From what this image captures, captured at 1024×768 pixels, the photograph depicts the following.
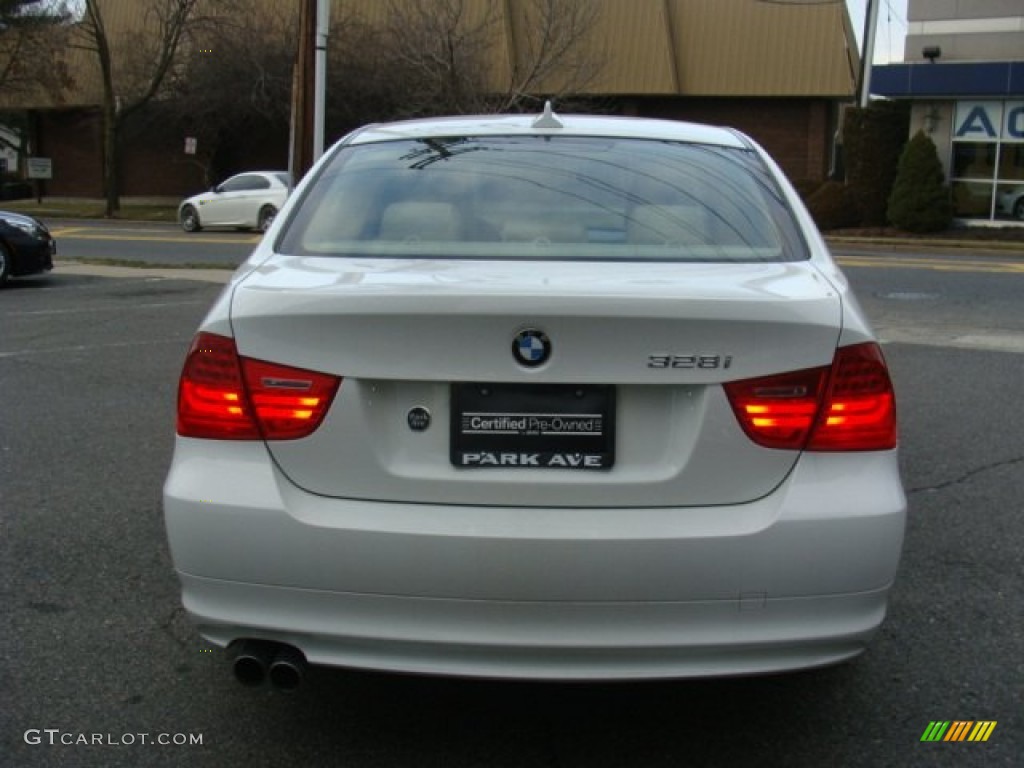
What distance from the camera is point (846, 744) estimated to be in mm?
3150

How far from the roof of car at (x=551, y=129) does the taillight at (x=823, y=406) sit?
1.43 m

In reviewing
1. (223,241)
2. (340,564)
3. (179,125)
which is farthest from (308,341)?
(179,125)

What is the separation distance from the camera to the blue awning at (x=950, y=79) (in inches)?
998

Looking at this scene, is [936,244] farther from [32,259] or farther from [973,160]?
[32,259]

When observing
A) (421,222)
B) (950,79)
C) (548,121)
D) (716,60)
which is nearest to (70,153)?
(716,60)

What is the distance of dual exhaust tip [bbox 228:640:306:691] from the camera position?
2812 mm

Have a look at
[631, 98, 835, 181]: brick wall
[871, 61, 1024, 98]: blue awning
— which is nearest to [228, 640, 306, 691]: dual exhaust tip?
[871, 61, 1024, 98]: blue awning

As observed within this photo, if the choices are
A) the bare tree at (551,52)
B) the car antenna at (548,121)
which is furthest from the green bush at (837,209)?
the car antenna at (548,121)

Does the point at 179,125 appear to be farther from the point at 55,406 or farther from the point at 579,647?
the point at 579,647

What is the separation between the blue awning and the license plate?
85.8ft

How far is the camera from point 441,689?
138 inches

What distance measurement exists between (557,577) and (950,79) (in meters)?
26.6

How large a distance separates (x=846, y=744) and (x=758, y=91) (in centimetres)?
3438

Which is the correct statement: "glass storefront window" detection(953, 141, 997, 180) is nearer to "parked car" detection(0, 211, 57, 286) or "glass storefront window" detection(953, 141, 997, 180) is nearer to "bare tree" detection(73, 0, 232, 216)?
"parked car" detection(0, 211, 57, 286)
